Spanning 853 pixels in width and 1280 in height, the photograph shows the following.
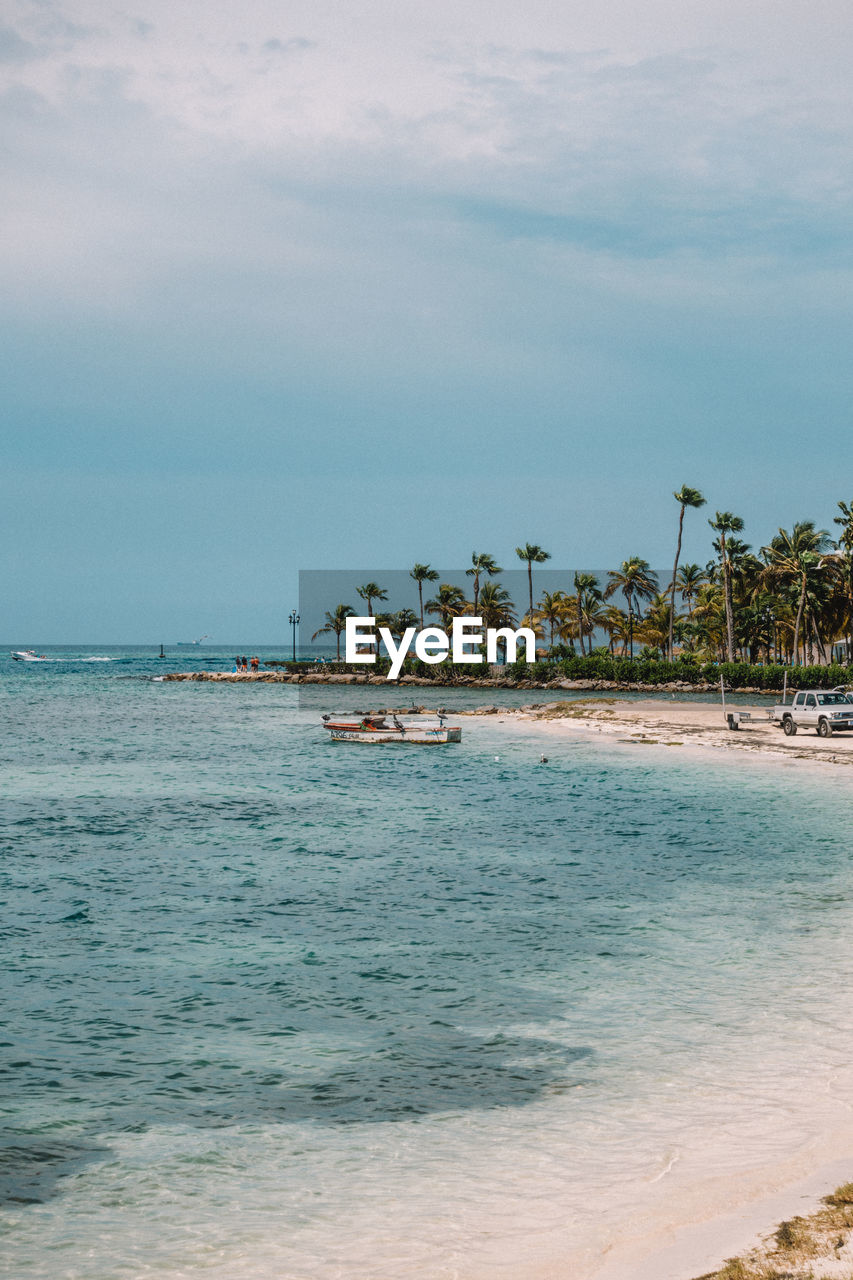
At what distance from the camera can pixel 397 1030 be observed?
13.8 metres

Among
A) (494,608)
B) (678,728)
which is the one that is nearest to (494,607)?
(494,608)

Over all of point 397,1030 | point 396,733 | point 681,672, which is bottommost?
point 397,1030

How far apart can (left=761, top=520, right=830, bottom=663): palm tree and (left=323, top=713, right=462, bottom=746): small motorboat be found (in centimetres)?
4984

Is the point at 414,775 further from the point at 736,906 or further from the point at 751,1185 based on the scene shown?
the point at 751,1185

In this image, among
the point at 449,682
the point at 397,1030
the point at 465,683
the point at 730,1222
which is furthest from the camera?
the point at 449,682

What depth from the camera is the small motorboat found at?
197 feet

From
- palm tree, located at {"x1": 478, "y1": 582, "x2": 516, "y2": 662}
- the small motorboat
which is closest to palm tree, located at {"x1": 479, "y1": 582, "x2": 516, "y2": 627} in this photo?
palm tree, located at {"x1": 478, "y1": 582, "x2": 516, "y2": 662}

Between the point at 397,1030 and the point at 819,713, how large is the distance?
4396cm

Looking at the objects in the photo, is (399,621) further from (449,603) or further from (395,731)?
(395,731)

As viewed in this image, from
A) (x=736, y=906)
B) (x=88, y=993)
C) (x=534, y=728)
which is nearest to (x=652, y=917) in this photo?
(x=736, y=906)

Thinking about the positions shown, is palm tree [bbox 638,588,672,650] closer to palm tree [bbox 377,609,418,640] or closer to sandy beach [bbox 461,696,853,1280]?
palm tree [bbox 377,609,418,640]

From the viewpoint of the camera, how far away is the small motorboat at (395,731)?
197ft

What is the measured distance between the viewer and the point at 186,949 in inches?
719

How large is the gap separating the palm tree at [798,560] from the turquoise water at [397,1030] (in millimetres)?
70250
